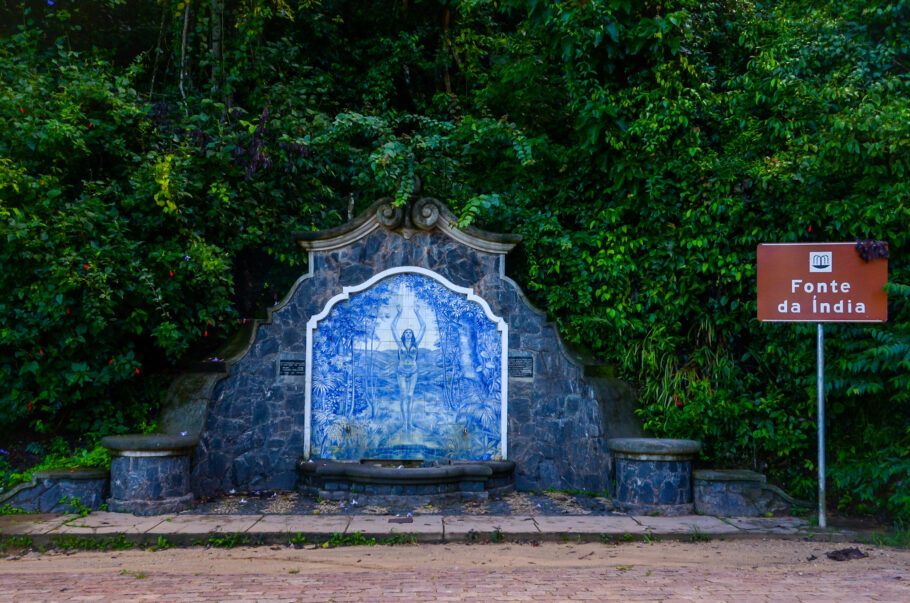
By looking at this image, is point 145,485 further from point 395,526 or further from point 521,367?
point 521,367

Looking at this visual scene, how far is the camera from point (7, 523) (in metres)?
7.28

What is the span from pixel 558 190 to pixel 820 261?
12.9 ft

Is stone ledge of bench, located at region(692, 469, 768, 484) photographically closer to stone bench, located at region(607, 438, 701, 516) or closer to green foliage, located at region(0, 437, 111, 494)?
stone bench, located at region(607, 438, 701, 516)

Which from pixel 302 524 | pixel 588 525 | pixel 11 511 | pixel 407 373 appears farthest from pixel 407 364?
pixel 11 511

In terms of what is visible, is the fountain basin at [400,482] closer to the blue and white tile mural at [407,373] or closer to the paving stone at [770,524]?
the blue and white tile mural at [407,373]

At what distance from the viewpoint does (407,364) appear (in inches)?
364

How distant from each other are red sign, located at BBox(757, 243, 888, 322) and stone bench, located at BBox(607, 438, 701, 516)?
67.6 inches

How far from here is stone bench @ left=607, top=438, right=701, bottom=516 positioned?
792cm

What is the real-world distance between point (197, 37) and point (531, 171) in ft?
18.9

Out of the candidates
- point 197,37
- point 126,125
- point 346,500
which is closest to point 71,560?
point 346,500

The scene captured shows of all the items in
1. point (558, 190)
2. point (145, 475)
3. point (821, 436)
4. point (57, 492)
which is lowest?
point (57, 492)

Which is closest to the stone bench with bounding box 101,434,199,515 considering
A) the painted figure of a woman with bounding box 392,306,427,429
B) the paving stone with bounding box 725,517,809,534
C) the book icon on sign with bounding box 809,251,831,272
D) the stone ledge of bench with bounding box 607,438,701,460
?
the painted figure of a woman with bounding box 392,306,427,429

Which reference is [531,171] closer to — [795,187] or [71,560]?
[795,187]

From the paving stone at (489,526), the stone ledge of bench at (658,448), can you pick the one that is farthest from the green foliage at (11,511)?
the stone ledge of bench at (658,448)
